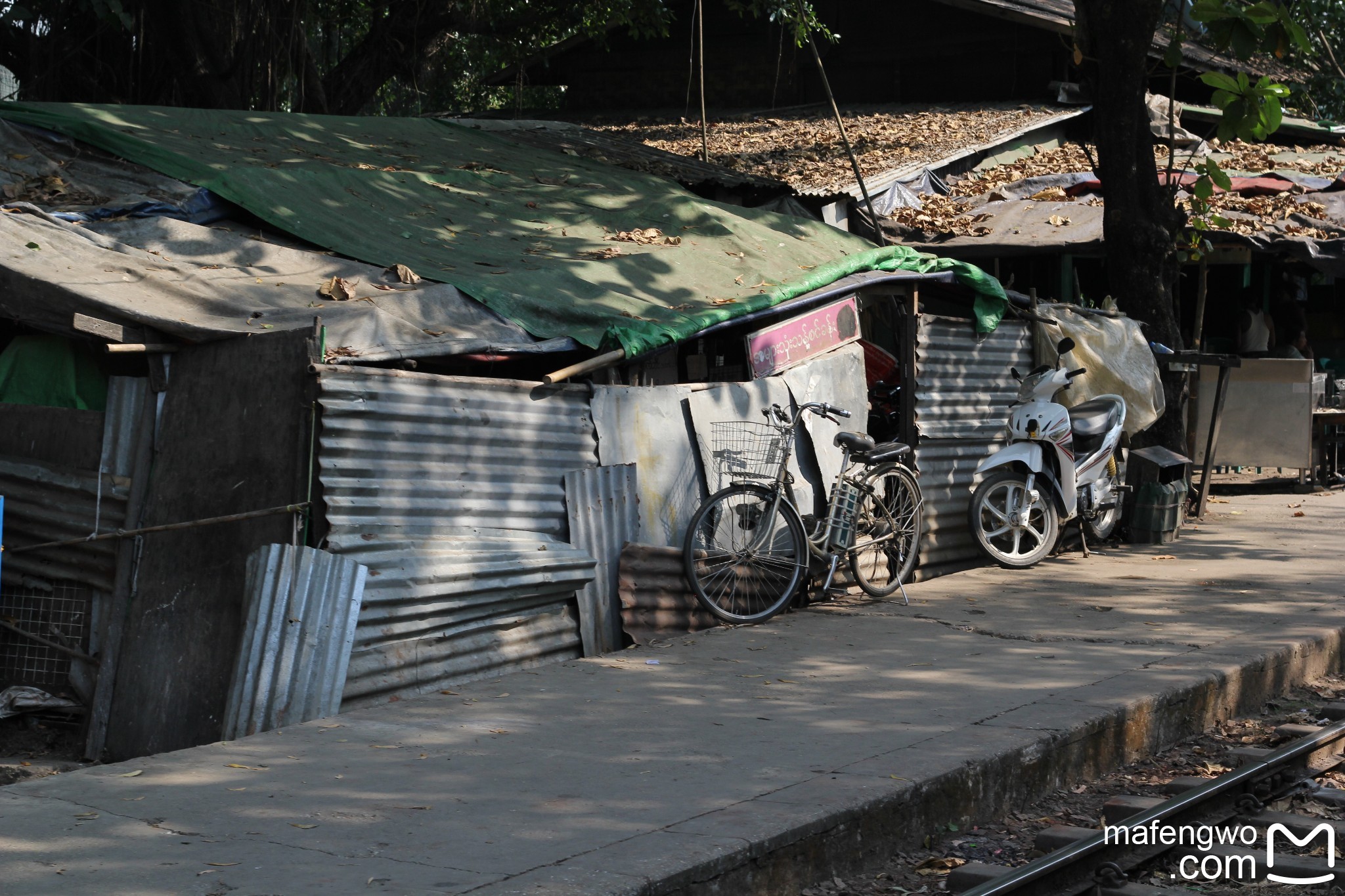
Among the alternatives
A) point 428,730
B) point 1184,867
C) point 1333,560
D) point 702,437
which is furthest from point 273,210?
point 1333,560

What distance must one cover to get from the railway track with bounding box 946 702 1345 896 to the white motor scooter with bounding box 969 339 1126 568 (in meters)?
4.17

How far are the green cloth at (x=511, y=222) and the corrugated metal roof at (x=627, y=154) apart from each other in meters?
0.70

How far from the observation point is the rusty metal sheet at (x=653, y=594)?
295 inches

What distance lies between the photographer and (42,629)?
21.6ft

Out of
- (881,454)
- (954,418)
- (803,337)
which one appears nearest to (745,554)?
(881,454)

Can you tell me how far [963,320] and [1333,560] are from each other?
332 cm

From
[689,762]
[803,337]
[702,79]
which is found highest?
[702,79]

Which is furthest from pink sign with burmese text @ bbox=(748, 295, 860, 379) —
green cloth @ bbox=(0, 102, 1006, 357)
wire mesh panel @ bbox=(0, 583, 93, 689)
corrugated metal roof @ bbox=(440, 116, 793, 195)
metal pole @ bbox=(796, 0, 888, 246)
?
wire mesh panel @ bbox=(0, 583, 93, 689)

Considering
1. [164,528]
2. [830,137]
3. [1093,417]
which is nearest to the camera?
[164,528]

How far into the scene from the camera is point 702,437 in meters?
8.06

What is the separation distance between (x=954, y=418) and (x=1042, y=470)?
739 millimetres

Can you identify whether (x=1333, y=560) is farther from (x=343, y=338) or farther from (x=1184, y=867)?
(x=343, y=338)

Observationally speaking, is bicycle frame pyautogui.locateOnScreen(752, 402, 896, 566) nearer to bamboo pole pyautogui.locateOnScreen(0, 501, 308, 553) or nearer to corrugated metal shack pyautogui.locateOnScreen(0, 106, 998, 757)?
corrugated metal shack pyautogui.locateOnScreen(0, 106, 998, 757)

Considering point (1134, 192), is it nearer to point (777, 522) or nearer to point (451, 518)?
point (777, 522)
